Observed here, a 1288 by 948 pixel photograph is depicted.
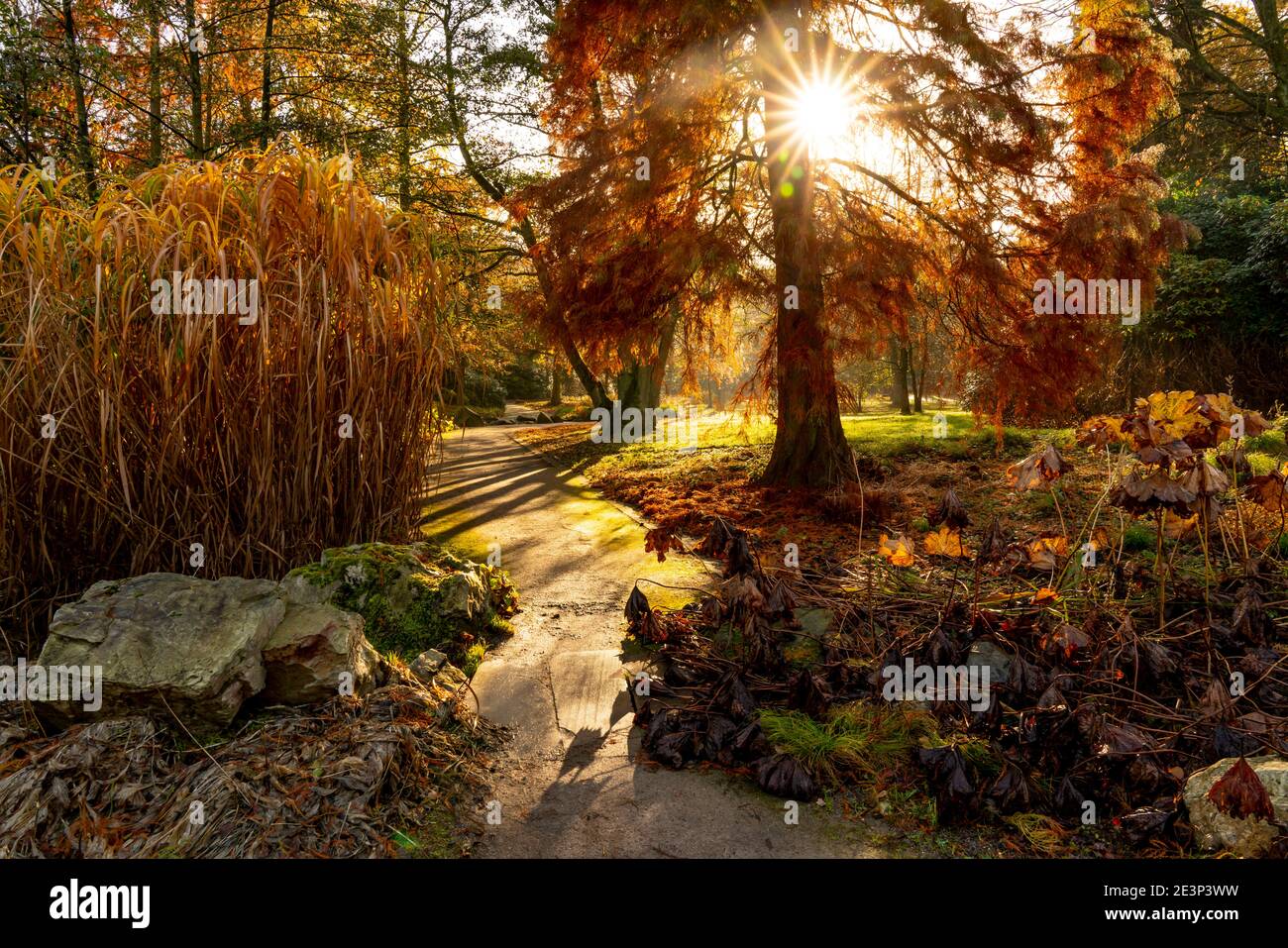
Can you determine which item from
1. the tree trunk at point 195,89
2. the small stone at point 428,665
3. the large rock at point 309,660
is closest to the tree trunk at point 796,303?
the small stone at point 428,665

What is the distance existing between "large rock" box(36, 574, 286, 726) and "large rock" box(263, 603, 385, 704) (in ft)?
0.20

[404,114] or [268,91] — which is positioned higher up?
[404,114]

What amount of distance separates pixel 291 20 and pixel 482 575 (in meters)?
8.68

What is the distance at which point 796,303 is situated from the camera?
613cm

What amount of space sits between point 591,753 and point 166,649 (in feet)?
5.02

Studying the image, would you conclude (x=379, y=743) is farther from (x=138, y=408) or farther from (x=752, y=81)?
(x=752, y=81)

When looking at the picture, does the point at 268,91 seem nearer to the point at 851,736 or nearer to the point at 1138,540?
the point at 851,736

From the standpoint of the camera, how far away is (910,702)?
288cm

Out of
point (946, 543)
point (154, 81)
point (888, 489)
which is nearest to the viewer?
point (946, 543)

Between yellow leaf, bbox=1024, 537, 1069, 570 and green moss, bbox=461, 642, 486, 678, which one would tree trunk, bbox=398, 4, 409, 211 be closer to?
green moss, bbox=461, 642, 486, 678

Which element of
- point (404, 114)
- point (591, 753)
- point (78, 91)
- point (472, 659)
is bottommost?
point (591, 753)

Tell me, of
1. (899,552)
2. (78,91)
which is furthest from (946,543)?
(78,91)

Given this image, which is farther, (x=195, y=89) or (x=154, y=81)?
(x=154, y=81)

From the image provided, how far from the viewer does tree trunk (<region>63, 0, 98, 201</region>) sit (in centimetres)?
639
